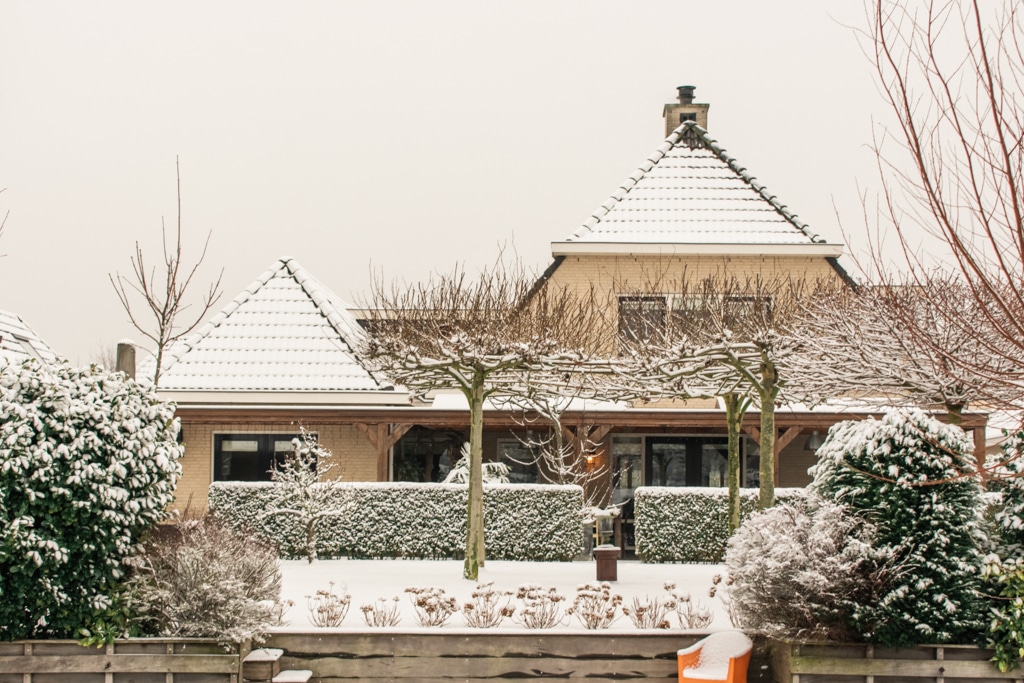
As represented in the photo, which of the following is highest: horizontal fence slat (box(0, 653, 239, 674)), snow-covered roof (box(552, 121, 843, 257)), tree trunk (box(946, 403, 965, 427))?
snow-covered roof (box(552, 121, 843, 257))

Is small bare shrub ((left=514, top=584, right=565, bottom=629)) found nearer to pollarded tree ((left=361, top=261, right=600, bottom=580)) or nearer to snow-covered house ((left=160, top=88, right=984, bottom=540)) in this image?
pollarded tree ((left=361, top=261, right=600, bottom=580))

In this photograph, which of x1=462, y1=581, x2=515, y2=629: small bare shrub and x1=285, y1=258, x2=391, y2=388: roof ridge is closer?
x1=462, y1=581, x2=515, y2=629: small bare shrub

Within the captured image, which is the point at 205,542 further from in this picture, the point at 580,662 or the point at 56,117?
the point at 56,117

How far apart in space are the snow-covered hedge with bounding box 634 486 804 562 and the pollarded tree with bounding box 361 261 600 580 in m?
2.29

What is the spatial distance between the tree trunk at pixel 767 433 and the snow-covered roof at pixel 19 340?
14.1 metres

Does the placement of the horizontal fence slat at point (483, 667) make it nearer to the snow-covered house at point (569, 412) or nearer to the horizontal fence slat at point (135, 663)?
the horizontal fence slat at point (135, 663)

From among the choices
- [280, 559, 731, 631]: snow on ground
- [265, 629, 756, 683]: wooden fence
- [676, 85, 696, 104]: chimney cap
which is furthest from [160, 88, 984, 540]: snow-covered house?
[265, 629, 756, 683]: wooden fence

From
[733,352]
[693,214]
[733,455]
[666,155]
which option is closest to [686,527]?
[733,455]

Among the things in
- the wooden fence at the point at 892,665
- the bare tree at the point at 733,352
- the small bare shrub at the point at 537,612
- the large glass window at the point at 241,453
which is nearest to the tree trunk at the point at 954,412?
the bare tree at the point at 733,352

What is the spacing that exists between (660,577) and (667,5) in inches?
292

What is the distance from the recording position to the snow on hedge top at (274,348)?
689 inches

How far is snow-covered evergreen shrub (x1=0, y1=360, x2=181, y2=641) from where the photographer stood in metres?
7.48

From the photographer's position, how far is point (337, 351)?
18188mm

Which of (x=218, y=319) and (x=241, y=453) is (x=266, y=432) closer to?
(x=241, y=453)
